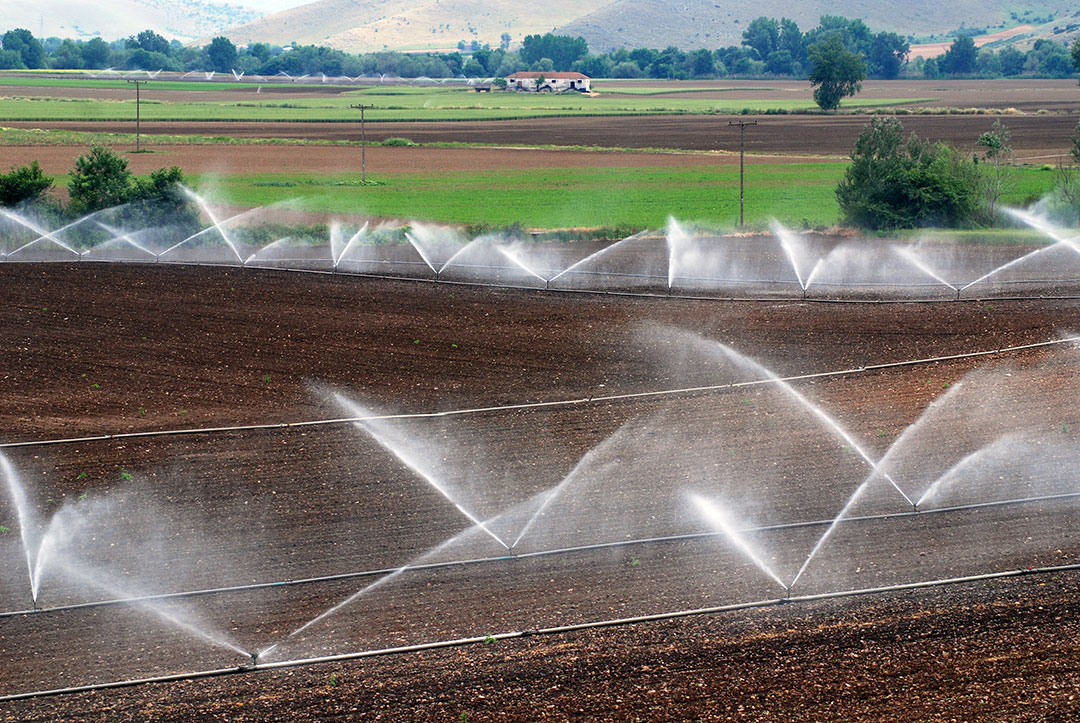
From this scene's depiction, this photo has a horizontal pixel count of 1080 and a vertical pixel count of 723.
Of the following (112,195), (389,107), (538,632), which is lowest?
(538,632)

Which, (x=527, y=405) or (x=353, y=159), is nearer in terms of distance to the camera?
(x=527, y=405)

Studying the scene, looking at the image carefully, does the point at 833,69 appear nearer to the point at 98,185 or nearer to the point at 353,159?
the point at 353,159

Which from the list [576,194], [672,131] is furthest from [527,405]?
[672,131]

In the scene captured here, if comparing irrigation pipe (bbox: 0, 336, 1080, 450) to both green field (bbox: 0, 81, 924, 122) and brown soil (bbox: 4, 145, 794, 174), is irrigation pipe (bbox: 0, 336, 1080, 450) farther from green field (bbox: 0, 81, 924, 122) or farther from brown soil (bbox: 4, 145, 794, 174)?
green field (bbox: 0, 81, 924, 122)

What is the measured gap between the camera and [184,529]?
716 inches

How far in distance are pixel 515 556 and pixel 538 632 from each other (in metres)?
2.44

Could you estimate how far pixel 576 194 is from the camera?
6444cm

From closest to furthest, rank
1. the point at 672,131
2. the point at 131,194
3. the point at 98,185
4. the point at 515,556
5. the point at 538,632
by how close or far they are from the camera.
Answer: the point at 538,632 → the point at 515,556 → the point at 131,194 → the point at 98,185 → the point at 672,131

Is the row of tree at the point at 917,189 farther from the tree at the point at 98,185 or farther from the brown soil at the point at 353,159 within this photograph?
the brown soil at the point at 353,159

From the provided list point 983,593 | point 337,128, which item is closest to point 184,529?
point 983,593

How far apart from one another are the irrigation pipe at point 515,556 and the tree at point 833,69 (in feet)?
400

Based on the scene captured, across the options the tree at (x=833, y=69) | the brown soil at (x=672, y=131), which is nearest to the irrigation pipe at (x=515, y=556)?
the brown soil at (x=672, y=131)

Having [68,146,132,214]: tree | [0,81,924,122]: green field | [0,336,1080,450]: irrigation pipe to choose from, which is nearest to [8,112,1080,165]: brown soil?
[0,81,924,122]: green field

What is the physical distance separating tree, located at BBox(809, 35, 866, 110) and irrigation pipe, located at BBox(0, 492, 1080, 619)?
122055 millimetres
